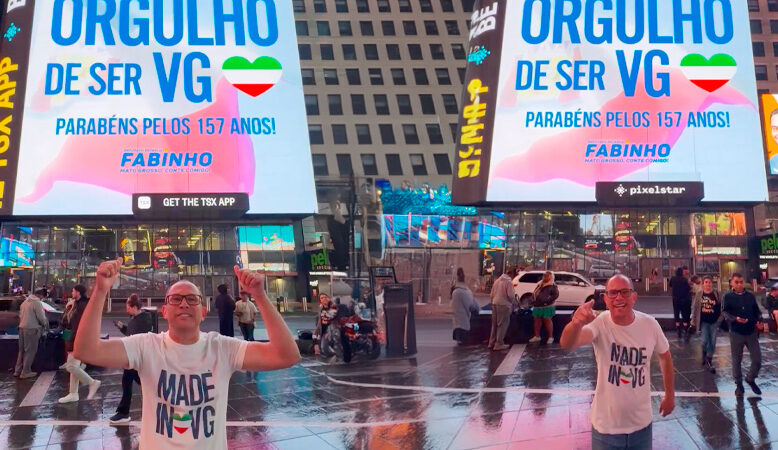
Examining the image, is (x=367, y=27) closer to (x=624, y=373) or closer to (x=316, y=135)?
(x=316, y=135)

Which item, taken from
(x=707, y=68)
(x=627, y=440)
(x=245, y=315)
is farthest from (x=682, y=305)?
(x=707, y=68)

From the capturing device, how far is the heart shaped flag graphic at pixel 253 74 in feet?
123

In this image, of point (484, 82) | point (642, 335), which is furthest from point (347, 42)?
point (642, 335)

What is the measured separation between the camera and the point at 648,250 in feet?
138

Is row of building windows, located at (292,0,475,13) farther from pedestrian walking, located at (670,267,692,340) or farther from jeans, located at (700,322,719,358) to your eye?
jeans, located at (700,322,719,358)

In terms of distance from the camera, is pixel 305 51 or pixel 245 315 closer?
pixel 245 315

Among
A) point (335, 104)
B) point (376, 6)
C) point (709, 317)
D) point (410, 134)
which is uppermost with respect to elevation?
point (376, 6)

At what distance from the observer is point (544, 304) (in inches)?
688

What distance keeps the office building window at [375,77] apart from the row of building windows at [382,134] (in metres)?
3.68

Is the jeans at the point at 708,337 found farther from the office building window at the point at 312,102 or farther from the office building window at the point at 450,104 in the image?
the office building window at the point at 450,104

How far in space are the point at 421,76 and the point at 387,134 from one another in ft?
20.3

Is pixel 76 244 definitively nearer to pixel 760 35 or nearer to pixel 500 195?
pixel 500 195

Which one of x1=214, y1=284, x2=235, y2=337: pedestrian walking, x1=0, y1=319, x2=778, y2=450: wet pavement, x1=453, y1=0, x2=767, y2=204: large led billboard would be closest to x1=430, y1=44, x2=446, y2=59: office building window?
x1=453, y1=0, x2=767, y2=204: large led billboard

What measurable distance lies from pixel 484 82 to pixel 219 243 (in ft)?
54.4
